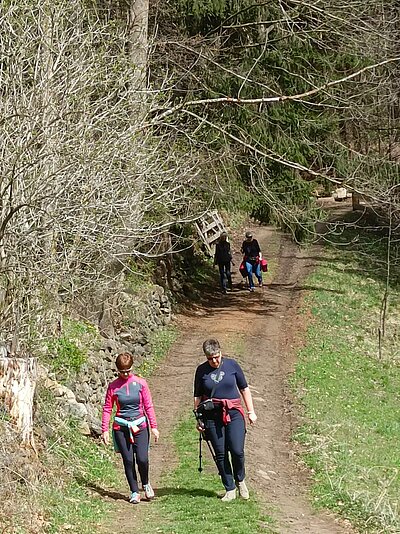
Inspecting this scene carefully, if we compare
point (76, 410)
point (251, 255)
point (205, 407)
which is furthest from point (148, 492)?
point (251, 255)

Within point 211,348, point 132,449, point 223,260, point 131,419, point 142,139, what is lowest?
point 132,449

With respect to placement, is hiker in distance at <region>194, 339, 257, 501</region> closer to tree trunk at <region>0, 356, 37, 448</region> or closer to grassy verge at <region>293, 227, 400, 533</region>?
grassy verge at <region>293, 227, 400, 533</region>

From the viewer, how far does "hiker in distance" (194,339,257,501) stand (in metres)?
9.56

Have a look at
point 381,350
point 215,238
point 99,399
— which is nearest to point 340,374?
point 381,350

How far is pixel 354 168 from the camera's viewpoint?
74.9 feet

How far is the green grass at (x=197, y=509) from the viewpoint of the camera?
8.84m

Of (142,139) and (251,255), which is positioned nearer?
(142,139)

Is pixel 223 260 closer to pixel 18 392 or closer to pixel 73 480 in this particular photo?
pixel 73 480

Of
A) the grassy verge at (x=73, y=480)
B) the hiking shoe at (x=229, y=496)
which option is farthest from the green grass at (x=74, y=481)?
the hiking shoe at (x=229, y=496)

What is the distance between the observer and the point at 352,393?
59.1ft

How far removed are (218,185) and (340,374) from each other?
5.30 metres

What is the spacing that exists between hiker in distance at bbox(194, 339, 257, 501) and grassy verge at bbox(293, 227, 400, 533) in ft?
5.32

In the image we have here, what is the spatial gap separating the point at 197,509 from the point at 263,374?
909 centimetres

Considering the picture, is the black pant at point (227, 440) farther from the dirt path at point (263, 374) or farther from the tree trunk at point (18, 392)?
the tree trunk at point (18, 392)
